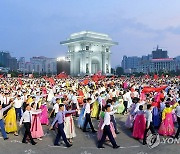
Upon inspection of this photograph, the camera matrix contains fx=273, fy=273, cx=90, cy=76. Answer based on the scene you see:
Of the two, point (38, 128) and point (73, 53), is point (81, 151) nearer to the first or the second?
point (38, 128)

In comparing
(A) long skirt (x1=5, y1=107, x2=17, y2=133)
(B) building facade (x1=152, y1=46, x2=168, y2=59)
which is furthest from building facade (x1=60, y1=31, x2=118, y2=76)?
(B) building facade (x1=152, y1=46, x2=168, y2=59)

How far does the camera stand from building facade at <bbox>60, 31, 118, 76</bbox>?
80.8 meters

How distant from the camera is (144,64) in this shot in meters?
152

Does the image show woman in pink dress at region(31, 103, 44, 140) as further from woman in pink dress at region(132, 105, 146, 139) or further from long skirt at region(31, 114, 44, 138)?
woman in pink dress at region(132, 105, 146, 139)

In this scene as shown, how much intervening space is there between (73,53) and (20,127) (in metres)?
74.7

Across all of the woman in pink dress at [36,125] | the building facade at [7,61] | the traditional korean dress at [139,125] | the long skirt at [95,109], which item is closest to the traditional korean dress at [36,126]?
the woman in pink dress at [36,125]

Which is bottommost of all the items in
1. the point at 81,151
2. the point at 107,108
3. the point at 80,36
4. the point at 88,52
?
the point at 81,151

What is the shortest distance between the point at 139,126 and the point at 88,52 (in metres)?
72.5

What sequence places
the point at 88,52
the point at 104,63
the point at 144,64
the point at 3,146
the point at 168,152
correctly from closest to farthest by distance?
1. the point at 168,152
2. the point at 3,146
3. the point at 88,52
4. the point at 104,63
5. the point at 144,64

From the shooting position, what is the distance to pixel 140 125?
9.18 metres

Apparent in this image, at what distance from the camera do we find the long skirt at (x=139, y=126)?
9062 mm

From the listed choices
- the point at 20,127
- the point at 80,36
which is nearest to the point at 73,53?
the point at 80,36

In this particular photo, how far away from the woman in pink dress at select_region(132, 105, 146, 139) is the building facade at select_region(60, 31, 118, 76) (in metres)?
70.0

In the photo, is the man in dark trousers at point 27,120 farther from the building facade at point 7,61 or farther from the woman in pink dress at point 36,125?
the building facade at point 7,61
